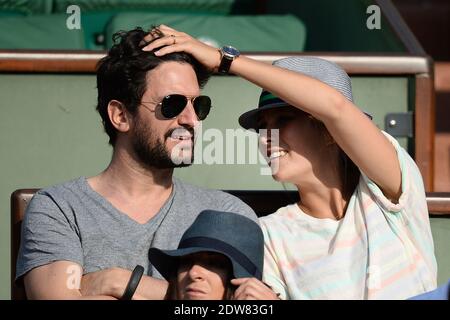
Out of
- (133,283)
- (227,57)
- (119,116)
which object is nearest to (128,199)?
(119,116)

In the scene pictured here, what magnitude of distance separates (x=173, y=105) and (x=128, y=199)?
30 centimetres

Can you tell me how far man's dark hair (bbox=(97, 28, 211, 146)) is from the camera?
3.18 meters

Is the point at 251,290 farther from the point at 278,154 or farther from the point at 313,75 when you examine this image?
the point at 313,75

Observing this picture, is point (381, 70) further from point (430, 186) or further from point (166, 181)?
point (166, 181)

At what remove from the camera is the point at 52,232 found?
9.74ft

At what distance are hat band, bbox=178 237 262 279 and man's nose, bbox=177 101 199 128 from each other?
1.38ft

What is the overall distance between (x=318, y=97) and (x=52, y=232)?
2.60ft

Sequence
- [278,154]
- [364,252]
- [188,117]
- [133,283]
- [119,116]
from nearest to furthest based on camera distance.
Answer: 1. [133,283]
2. [364,252]
3. [278,154]
4. [188,117]
5. [119,116]

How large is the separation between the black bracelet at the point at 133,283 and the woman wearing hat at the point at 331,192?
1.21 ft

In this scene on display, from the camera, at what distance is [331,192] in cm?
307

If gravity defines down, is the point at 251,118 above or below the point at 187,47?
below

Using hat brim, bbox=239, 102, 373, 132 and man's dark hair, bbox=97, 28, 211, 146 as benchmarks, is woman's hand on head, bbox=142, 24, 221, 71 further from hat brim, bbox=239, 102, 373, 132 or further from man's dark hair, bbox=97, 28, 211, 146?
hat brim, bbox=239, 102, 373, 132

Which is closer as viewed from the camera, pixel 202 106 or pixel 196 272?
pixel 196 272

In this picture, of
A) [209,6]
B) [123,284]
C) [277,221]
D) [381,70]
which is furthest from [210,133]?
[209,6]
